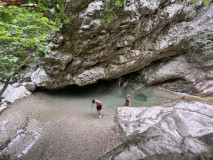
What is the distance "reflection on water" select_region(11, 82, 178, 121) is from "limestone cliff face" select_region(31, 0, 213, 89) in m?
1.08

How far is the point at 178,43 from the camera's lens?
27.3ft

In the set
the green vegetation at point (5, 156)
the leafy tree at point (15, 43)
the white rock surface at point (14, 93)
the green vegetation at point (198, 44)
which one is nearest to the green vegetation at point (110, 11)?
the leafy tree at point (15, 43)

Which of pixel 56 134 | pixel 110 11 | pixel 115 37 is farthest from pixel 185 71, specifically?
pixel 56 134

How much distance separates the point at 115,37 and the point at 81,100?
15.6ft

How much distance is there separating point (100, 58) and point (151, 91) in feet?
17.3

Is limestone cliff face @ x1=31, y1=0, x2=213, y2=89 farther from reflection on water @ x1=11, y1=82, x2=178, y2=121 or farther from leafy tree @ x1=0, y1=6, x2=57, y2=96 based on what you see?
leafy tree @ x1=0, y1=6, x2=57, y2=96

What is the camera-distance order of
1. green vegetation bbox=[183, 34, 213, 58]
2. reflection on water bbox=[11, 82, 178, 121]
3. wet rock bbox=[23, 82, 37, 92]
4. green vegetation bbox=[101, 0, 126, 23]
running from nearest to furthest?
green vegetation bbox=[101, 0, 126, 23], reflection on water bbox=[11, 82, 178, 121], wet rock bbox=[23, 82, 37, 92], green vegetation bbox=[183, 34, 213, 58]

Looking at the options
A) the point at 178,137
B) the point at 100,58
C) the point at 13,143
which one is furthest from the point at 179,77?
the point at 13,143

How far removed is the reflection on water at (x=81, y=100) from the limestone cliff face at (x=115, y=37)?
1.08m

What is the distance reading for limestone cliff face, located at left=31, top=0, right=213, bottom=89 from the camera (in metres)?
5.41

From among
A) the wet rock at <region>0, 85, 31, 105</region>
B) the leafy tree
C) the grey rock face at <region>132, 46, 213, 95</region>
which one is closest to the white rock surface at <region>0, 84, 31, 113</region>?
the wet rock at <region>0, 85, 31, 105</region>

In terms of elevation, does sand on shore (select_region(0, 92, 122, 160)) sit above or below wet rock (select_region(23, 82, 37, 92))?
below

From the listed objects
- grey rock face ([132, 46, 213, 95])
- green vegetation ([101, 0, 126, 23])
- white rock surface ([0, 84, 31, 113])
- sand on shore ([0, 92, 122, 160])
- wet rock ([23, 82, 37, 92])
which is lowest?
sand on shore ([0, 92, 122, 160])

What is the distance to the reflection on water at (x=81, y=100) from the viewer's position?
19.5ft
